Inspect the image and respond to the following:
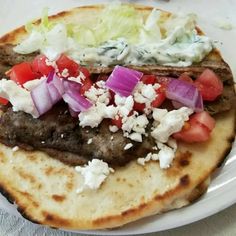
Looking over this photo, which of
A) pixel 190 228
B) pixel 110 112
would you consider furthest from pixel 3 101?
pixel 190 228

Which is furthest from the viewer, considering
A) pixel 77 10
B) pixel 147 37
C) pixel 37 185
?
pixel 77 10

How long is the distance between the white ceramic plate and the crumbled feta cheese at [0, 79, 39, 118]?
0.61 metres

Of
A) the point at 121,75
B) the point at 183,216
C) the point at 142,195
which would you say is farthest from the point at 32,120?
the point at 183,216

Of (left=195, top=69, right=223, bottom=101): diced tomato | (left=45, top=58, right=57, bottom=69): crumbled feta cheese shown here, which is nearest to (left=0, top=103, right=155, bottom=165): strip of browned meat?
(left=45, top=58, right=57, bottom=69): crumbled feta cheese

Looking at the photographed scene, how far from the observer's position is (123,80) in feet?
11.0

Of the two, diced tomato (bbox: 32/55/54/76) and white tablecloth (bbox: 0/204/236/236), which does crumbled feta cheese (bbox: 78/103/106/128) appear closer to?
diced tomato (bbox: 32/55/54/76)

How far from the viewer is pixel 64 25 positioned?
409 centimetres

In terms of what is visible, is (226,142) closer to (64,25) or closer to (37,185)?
(37,185)

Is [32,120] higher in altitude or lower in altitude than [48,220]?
higher

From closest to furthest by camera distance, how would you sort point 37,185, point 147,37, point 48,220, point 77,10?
point 48,220 → point 37,185 → point 147,37 → point 77,10

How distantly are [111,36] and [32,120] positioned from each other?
114 cm

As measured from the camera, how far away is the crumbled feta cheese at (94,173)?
3.06m

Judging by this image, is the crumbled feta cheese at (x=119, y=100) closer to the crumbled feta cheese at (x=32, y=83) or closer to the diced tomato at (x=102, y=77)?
the diced tomato at (x=102, y=77)

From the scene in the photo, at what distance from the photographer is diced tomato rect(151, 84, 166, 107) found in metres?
3.30
